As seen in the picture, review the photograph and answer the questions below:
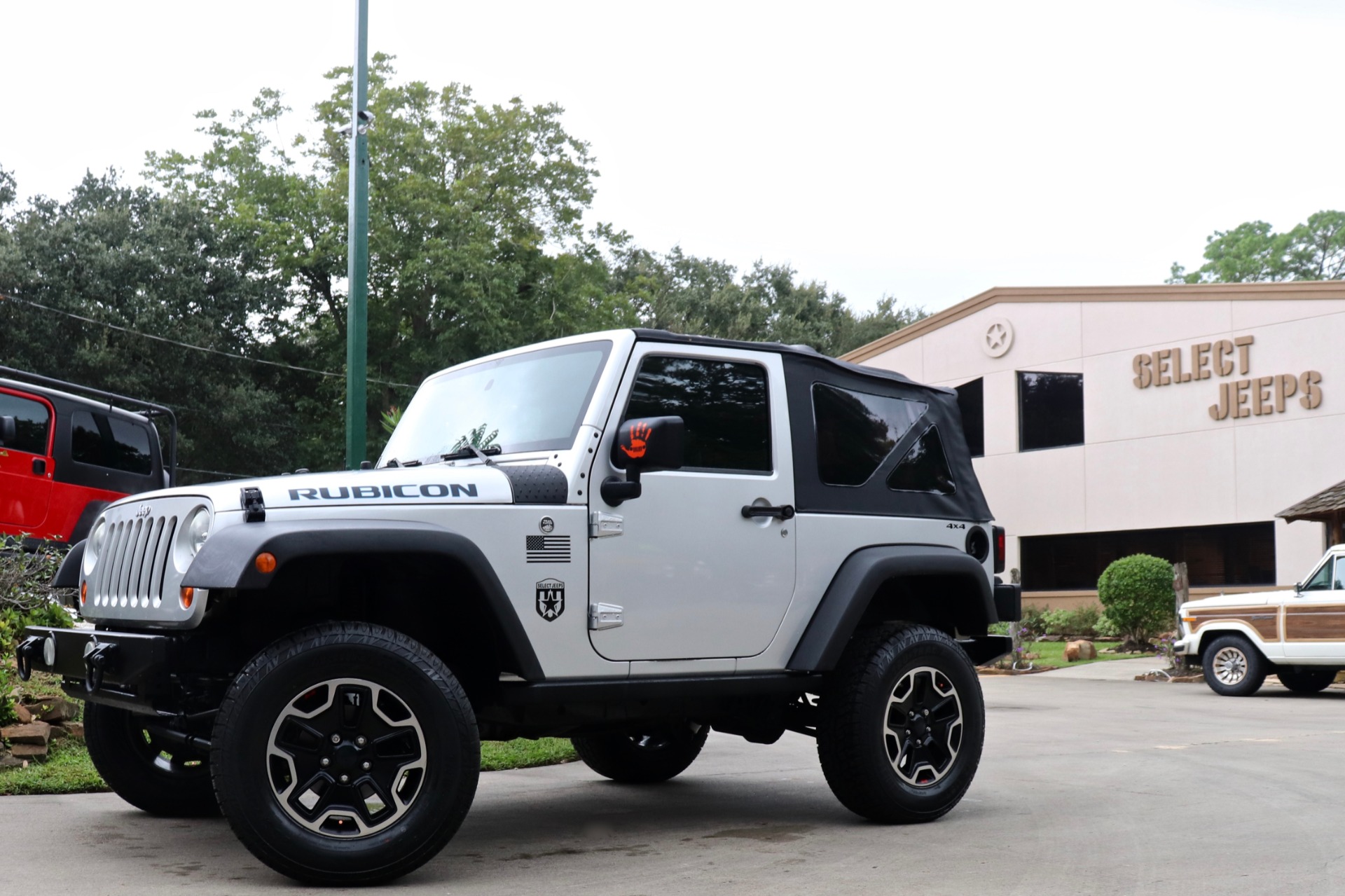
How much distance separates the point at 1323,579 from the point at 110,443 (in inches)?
570

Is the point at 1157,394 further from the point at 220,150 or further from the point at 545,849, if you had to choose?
the point at 220,150

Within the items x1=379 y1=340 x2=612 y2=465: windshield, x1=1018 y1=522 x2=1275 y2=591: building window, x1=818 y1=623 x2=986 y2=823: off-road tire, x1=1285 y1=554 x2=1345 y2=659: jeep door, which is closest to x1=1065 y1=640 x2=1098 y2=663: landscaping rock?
x1=1018 y1=522 x2=1275 y2=591: building window

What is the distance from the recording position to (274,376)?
1511 inches

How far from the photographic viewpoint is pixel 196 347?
3534cm

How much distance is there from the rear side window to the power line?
17.1m

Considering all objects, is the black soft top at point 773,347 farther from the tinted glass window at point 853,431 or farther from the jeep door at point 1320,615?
the jeep door at point 1320,615

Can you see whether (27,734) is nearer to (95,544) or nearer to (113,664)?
(95,544)

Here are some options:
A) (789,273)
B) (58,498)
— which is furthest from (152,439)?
(789,273)

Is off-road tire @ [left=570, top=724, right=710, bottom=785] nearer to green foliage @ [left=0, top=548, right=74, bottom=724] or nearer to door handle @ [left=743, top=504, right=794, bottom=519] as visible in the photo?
door handle @ [left=743, top=504, right=794, bottom=519]

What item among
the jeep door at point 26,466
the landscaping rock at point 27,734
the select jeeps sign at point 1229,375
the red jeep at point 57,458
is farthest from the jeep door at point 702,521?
the select jeeps sign at point 1229,375

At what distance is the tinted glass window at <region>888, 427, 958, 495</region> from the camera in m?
6.96

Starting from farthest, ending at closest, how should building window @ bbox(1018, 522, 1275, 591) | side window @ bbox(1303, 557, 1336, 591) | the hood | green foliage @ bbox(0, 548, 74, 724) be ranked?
building window @ bbox(1018, 522, 1275, 591)
side window @ bbox(1303, 557, 1336, 591)
green foliage @ bbox(0, 548, 74, 724)
the hood

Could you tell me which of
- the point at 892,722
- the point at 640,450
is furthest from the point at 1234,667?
the point at 640,450

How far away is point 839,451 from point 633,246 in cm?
5634
